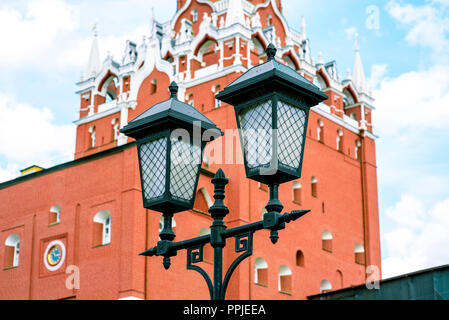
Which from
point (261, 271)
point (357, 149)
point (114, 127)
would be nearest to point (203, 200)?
point (261, 271)

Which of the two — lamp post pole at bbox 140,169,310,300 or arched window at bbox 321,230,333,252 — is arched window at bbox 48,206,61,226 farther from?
lamp post pole at bbox 140,169,310,300

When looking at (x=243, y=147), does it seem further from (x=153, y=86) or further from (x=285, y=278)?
(x=153, y=86)

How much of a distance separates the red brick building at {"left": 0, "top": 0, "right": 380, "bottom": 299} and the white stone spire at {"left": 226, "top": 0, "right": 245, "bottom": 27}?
57mm

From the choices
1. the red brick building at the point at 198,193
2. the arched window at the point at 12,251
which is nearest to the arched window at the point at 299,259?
the red brick building at the point at 198,193

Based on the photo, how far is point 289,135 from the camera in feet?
20.8

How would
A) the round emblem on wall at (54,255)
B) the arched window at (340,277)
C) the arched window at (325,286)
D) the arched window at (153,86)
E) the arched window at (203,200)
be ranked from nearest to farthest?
1. the round emblem on wall at (54,255)
2. the arched window at (203,200)
3. the arched window at (325,286)
4. the arched window at (340,277)
5. the arched window at (153,86)

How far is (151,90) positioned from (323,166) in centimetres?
809

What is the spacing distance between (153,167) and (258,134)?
113cm

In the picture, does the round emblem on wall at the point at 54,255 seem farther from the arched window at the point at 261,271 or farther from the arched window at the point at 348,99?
the arched window at the point at 348,99

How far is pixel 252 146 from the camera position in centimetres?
638

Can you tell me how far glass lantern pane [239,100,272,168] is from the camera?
626 cm

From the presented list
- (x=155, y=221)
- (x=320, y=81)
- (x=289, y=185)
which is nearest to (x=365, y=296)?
(x=289, y=185)

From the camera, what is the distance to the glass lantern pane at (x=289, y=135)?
6.26 metres

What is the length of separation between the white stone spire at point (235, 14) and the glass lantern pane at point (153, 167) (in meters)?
25.0
